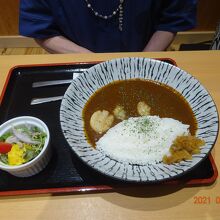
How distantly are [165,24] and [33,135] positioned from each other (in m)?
0.99

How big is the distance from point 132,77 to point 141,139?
33 centimetres

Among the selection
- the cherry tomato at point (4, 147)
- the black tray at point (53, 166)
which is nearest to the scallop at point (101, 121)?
the black tray at point (53, 166)

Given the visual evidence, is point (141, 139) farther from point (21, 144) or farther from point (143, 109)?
point (21, 144)

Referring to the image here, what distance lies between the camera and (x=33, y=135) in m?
0.96

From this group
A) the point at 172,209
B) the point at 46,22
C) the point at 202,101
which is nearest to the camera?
the point at 172,209

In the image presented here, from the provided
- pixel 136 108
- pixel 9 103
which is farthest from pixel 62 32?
pixel 136 108

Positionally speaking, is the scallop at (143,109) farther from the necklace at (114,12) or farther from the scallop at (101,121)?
the necklace at (114,12)

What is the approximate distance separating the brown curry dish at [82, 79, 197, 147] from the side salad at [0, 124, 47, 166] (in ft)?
0.58

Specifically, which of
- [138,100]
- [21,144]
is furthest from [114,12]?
[21,144]

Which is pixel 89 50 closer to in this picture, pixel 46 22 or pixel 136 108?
pixel 46 22

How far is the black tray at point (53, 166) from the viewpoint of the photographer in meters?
0.90

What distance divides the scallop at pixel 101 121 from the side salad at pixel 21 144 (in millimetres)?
182

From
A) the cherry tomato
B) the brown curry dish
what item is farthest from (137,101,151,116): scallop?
the cherry tomato

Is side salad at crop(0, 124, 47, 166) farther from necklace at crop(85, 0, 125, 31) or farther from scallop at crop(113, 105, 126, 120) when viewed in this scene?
necklace at crop(85, 0, 125, 31)
